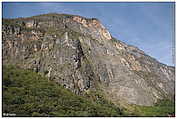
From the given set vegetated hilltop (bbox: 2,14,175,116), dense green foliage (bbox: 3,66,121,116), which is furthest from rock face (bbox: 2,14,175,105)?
dense green foliage (bbox: 3,66,121,116)

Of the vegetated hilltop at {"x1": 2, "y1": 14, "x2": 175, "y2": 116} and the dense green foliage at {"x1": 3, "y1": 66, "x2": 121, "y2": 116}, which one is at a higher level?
the vegetated hilltop at {"x1": 2, "y1": 14, "x2": 175, "y2": 116}

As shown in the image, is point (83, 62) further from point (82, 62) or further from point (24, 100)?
point (24, 100)

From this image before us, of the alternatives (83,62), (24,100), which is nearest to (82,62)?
(83,62)

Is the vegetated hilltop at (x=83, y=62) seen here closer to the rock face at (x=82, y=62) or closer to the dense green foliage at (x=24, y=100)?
the rock face at (x=82, y=62)

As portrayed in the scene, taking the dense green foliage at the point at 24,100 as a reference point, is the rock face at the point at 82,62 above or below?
above

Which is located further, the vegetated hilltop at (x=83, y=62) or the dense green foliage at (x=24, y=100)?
the vegetated hilltop at (x=83, y=62)

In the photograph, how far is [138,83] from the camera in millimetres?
34938

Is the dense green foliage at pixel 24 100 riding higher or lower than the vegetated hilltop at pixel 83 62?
lower

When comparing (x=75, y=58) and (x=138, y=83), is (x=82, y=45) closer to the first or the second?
(x=75, y=58)

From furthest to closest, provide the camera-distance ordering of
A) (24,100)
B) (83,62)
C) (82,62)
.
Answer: (83,62)
(82,62)
(24,100)

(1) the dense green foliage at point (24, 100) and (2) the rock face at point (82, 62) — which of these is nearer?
(1) the dense green foliage at point (24, 100)

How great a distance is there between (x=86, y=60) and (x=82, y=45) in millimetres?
2980

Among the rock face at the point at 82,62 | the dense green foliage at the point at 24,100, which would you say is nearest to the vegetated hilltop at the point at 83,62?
the rock face at the point at 82,62

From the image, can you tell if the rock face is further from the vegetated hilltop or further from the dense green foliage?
the dense green foliage
